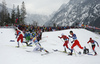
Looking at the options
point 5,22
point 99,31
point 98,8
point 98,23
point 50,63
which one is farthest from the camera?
point 98,8

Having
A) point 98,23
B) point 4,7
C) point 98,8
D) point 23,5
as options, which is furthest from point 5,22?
point 98,8

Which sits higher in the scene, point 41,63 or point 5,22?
point 5,22

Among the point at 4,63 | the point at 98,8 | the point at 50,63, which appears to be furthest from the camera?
the point at 98,8

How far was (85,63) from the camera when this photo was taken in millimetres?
5531

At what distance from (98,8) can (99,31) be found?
142436mm

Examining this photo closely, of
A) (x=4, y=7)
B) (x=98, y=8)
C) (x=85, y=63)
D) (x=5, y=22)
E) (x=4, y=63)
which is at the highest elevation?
(x=98, y=8)

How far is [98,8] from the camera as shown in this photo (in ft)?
497

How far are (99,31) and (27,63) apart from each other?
34.6m

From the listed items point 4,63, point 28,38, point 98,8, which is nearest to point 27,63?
point 4,63

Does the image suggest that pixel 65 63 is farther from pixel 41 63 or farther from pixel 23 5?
A: pixel 23 5

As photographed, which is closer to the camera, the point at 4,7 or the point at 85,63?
the point at 85,63

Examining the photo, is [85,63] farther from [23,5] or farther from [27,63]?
[23,5]

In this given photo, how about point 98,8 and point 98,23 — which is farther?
point 98,8

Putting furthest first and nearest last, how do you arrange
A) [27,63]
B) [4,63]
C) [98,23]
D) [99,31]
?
[98,23]
[99,31]
[27,63]
[4,63]
